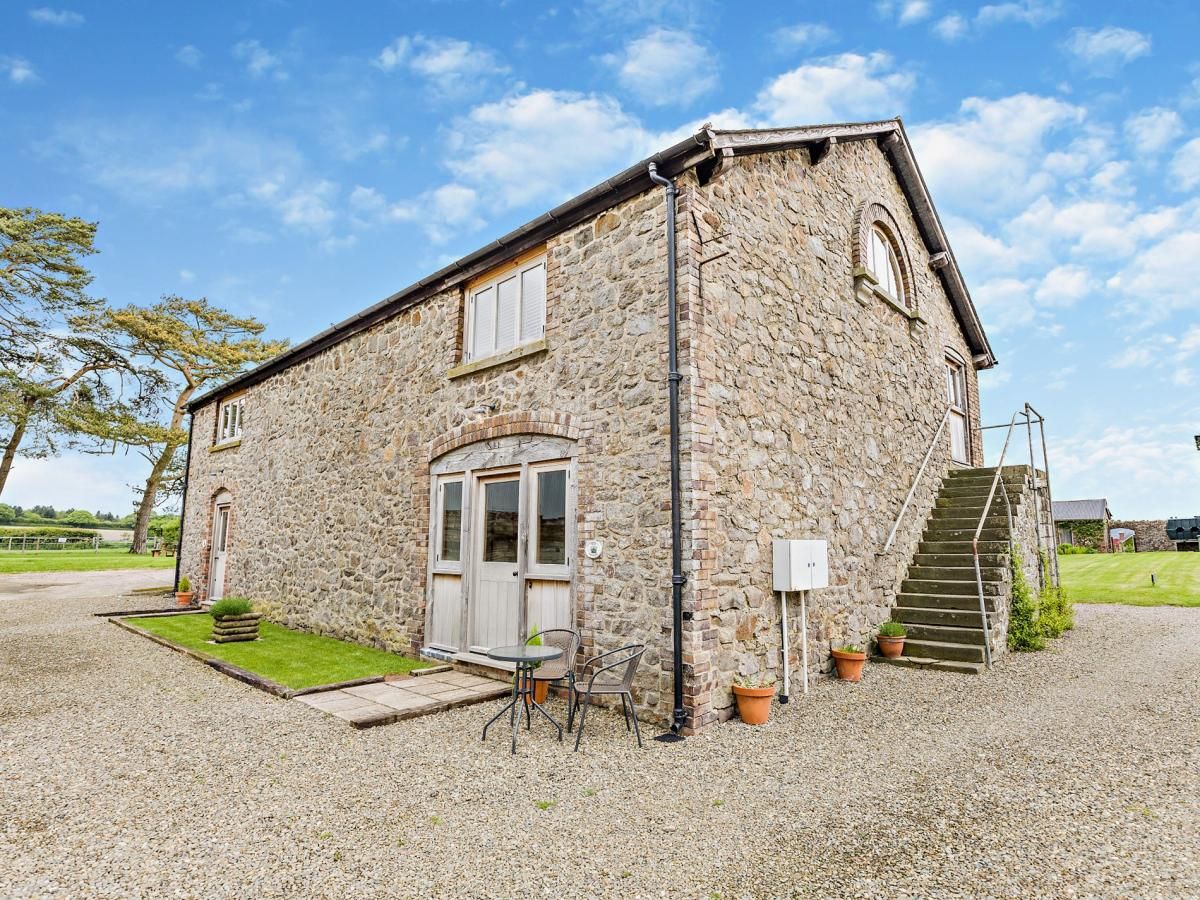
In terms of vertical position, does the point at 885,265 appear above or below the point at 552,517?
above

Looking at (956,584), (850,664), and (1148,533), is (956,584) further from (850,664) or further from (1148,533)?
(1148,533)

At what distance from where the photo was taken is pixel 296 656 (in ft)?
27.6

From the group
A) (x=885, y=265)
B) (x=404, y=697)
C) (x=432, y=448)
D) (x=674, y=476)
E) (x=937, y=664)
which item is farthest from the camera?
(x=885, y=265)

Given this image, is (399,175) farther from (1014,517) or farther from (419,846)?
(1014,517)

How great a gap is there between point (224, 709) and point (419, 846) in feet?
12.7

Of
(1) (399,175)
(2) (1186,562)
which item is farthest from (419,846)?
(2) (1186,562)

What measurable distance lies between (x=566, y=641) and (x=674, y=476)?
2088 mm

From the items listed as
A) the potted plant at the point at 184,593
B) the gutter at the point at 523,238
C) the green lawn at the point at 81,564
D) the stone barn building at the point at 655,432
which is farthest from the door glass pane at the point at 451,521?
the green lawn at the point at 81,564

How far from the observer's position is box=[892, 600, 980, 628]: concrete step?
8273 millimetres

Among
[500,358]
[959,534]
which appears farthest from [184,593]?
[959,534]

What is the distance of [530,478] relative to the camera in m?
7.00

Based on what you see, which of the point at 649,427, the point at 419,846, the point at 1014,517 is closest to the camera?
the point at 419,846

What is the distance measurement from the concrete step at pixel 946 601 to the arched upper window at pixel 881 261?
4517 mm

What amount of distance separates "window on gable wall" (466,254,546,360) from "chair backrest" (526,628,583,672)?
11.3 ft
